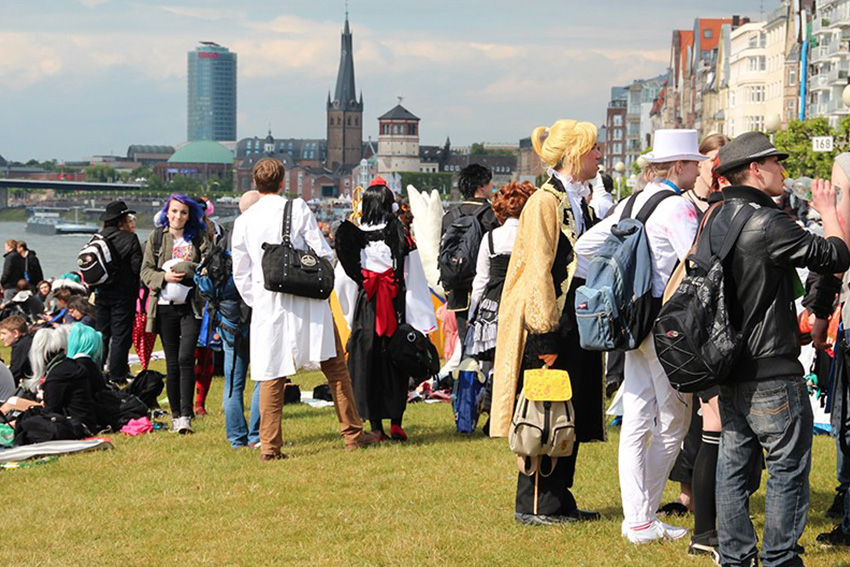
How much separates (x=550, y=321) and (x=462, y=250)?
382 cm

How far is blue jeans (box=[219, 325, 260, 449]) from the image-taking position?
9.70 m

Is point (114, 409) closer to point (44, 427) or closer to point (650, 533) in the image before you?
point (44, 427)

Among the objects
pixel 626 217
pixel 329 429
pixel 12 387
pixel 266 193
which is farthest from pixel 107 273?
pixel 626 217

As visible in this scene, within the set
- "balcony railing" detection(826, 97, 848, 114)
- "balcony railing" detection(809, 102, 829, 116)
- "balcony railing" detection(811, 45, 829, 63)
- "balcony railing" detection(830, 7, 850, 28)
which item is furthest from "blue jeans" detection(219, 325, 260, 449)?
"balcony railing" detection(811, 45, 829, 63)

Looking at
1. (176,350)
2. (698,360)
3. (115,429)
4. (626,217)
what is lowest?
(115,429)

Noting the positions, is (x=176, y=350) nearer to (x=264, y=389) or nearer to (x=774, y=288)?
(x=264, y=389)

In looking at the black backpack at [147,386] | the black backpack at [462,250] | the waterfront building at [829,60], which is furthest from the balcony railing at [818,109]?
the black backpack at [462,250]

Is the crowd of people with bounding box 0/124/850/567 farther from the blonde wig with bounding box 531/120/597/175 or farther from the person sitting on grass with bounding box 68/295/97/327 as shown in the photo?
the person sitting on grass with bounding box 68/295/97/327

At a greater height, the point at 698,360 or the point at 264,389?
the point at 698,360

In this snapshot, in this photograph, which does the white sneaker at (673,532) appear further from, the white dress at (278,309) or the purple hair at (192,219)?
the purple hair at (192,219)

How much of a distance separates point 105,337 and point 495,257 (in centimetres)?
627

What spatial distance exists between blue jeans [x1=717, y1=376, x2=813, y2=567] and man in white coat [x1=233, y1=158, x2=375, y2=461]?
13.1 ft

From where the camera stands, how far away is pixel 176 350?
10.6 metres

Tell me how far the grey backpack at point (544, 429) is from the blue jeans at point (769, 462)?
1.24m
